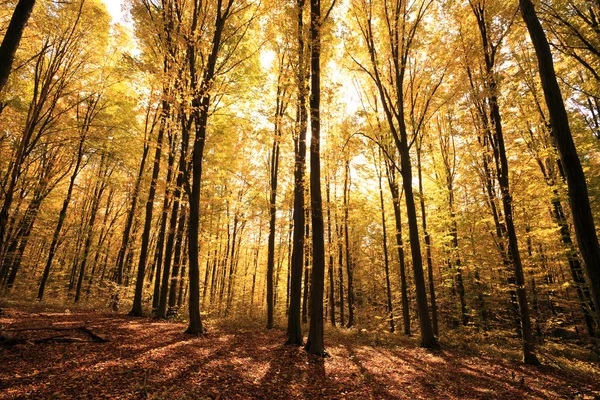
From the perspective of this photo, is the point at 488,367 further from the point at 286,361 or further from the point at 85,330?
the point at 85,330

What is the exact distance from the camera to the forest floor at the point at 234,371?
449cm

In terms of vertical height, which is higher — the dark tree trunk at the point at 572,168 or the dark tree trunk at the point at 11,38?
the dark tree trunk at the point at 11,38

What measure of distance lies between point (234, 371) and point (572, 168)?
7780 mm

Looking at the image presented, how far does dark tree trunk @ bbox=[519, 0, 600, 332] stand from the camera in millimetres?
4645

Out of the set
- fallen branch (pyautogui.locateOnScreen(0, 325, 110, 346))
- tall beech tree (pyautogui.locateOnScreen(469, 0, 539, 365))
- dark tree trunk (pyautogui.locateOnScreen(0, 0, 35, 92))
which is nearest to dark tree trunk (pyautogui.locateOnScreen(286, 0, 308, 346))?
fallen branch (pyautogui.locateOnScreen(0, 325, 110, 346))

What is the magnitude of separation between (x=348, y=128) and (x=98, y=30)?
1219cm

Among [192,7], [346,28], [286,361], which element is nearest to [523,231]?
[346,28]

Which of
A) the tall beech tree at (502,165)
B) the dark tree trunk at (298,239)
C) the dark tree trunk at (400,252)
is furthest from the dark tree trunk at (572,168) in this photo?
the dark tree trunk at (400,252)

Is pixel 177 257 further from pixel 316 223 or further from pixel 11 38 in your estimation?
pixel 11 38

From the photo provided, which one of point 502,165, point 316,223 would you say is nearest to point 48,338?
point 316,223

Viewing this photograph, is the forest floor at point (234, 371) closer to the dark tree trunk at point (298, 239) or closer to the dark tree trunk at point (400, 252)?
the dark tree trunk at point (298, 239)

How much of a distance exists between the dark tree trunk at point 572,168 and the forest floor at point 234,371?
312cm

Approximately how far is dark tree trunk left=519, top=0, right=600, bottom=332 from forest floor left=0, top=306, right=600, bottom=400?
3123 mm

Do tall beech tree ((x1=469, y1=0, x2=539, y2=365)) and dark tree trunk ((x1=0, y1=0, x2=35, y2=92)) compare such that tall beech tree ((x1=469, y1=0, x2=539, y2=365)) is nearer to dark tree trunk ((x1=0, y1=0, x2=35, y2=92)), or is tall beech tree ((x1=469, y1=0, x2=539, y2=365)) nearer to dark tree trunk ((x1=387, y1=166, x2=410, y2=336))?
dark tree trunk ((x1=387, y1=166, x2=410, y2=336))
